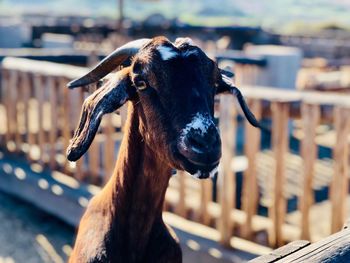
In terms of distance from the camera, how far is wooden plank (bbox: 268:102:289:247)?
4.32 meters

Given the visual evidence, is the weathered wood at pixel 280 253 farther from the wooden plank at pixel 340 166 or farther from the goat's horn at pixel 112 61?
the wooden plank at pixel 340 166

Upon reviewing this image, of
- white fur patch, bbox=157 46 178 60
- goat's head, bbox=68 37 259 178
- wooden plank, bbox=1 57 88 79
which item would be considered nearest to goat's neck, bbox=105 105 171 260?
goat's head, bbox=68 37 259 178

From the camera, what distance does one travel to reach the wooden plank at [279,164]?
14.2 feet

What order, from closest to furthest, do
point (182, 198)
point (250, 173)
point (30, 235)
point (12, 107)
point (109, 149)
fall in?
point (250, 173) < point (182, 198) < point (109, 149) < point (30, 235) < point (12, 107)

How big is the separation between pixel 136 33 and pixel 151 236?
1570 centimetres

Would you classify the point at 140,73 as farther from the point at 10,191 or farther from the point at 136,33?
the point at 136,33

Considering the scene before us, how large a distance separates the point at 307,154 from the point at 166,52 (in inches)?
85.4

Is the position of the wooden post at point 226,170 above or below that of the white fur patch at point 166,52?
below

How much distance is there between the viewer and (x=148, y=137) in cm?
246

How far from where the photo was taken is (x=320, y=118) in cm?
416

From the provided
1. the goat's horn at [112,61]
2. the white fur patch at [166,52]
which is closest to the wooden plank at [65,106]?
the goat's horn at [112,61]

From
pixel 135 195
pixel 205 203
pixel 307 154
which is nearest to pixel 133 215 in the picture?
pixel 135 195

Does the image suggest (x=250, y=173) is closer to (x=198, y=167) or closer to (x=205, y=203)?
(x=205, y=203)

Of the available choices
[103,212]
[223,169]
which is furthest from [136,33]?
[103,212]
